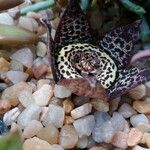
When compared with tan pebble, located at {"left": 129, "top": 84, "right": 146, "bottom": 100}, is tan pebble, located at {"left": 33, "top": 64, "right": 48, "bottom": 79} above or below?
above

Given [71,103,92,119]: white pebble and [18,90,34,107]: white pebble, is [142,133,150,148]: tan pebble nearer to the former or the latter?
[71,103,92,119]: white pebble

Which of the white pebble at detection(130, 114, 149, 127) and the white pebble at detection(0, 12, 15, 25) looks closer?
the white pebble at detection(130, 114, 149, 127)

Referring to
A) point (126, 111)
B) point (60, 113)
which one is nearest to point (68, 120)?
point (60, 113)

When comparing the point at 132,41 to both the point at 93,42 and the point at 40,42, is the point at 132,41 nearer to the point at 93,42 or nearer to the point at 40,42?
the point at 93,42

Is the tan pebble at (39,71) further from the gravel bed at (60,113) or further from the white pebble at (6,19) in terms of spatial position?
the white pebble at (6,19)

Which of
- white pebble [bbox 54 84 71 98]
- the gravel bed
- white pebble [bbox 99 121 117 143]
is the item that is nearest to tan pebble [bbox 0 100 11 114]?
the gravel bed

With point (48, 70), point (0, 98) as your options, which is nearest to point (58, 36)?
point (48, 70)

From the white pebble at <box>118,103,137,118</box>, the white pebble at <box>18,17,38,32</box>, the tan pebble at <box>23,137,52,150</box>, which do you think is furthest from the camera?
the white pebble at <box>18,17,38,32</box>
